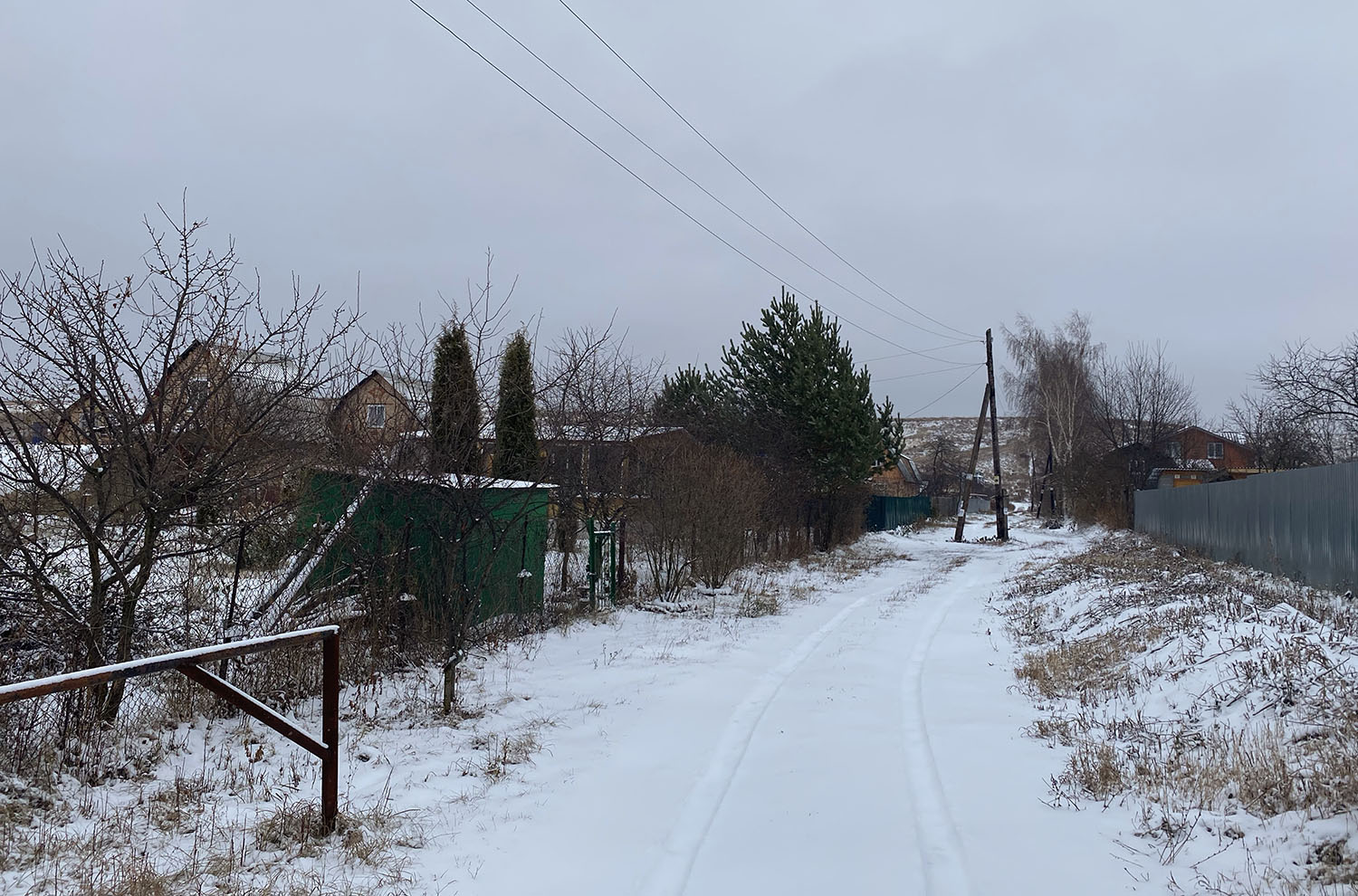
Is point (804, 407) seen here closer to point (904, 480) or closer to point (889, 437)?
point (889, 437)

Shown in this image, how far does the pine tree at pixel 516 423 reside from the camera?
9.86 m

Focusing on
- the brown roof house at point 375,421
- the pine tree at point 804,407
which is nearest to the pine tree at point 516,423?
the brown roof house at point 375,421

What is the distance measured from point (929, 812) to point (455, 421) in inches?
211

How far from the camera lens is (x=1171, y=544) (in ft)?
79.1

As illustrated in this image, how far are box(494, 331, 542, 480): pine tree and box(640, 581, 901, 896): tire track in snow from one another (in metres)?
3.33

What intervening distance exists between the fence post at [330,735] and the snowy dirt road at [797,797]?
24.6 inches

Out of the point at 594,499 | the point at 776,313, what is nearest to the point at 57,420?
the point at 594,499

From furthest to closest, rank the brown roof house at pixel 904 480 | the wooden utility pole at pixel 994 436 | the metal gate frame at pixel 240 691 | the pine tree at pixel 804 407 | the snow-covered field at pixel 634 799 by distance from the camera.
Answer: the brown roof house at pixel 904 480 < the wooden utility pole at pixel 994 436 < the pine tree at pixel 804 407 < the snow-covered field at pixel 634 799 < the metal gate frame at pixel 240 691

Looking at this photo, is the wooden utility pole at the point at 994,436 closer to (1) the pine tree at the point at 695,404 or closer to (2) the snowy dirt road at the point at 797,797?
(1) the pine tree at the point at 695,404

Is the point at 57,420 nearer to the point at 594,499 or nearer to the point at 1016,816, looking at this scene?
the point at 1016,816

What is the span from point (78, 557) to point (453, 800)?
3132 mm

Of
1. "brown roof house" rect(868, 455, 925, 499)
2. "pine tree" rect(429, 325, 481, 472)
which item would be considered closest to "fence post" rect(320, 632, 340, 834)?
"pine tree" rect(429, 325, 481, 472)

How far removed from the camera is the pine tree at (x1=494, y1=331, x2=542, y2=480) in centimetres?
986

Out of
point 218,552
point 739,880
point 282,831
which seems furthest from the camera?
point 218,552
